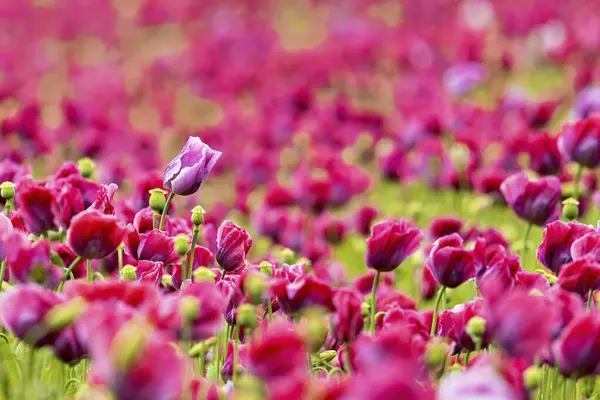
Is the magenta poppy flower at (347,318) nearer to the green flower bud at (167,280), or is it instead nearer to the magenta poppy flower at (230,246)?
the magenta poppy flower at (230,246)

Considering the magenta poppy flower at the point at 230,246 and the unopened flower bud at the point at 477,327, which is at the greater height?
the unopened flower bud at the point at 477,327

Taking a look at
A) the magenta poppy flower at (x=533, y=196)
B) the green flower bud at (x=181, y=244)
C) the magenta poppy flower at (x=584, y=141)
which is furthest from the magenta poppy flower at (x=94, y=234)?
the magenta poppy flower at (x=584, y=141)

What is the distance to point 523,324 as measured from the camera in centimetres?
147

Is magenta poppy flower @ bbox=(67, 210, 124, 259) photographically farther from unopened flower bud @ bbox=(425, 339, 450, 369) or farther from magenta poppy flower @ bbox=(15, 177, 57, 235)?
unopened flower bud @ bbox=(425, 339, 450, 369)

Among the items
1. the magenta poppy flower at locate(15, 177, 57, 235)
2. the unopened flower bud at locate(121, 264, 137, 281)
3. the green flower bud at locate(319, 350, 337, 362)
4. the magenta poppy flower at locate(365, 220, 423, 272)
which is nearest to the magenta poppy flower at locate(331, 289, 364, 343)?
the green flower bud at locate(319, 350, 337, 362)

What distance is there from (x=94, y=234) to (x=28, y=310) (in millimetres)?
323

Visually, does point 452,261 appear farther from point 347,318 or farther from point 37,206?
point 37,206

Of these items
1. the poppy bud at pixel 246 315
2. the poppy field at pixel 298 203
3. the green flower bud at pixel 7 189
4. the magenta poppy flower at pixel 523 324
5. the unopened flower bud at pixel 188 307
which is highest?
the unopened flower bud at pixel 188 307

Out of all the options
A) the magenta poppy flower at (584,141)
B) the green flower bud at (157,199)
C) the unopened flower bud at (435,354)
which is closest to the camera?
the unopened flower bud at (435,354)

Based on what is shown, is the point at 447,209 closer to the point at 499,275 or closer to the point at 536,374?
the point at 499,275

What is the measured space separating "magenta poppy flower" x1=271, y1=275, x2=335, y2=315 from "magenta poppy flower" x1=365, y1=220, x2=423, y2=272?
0.87 feet

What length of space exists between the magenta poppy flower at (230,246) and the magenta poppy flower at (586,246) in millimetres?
677

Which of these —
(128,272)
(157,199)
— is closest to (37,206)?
(157,199)

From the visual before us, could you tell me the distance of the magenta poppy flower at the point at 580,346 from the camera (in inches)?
59.9
